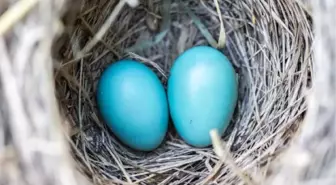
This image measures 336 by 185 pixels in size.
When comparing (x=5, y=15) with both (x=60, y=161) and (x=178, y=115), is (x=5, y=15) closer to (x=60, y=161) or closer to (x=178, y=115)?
(x=60, y=161)

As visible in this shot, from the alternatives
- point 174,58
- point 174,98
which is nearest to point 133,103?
point 174,98

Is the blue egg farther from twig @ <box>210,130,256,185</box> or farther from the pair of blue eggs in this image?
twig @ <box>210,130,256,185</box>

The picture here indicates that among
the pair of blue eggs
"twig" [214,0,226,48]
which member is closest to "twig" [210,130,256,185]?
the pair of blue eggs

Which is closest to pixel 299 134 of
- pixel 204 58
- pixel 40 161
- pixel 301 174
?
pixel 301 174

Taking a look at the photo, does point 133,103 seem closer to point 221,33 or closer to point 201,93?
point 201,93

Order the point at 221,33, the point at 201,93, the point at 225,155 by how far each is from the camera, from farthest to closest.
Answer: the point at 221,33 → the point at 201,93 → the point at 225,155

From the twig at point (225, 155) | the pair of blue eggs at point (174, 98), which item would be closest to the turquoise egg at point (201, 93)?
the pair of blue eggs at point (174, 98)

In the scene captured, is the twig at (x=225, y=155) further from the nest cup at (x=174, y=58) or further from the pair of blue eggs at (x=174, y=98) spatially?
the pair of blue eggs at (x=174, y=98)
